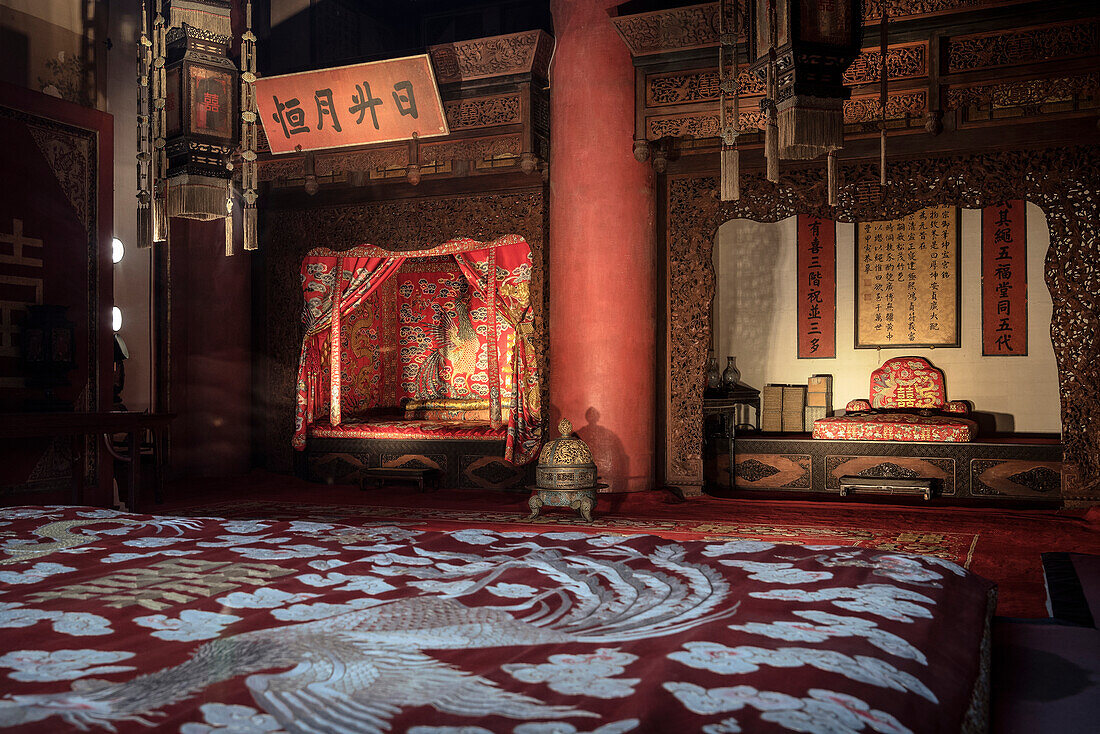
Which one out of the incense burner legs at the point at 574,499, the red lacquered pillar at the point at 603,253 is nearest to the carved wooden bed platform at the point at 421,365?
the red lacquered pillar at the point at 603,253

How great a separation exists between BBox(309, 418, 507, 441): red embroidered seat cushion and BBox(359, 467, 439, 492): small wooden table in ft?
0.94

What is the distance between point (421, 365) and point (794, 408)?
3.53 metres

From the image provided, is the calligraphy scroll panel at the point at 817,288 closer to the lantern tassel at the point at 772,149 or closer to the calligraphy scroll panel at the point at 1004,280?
the calligraphy scroll panel at the point at 1004,280

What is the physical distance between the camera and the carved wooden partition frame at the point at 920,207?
17.6 feet

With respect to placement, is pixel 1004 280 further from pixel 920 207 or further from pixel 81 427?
pixel 81 427

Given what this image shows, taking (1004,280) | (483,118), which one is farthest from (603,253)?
(1004,280)

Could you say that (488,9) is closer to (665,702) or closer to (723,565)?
(723,565)

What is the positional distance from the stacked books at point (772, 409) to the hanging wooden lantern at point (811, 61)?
5088 millimetres

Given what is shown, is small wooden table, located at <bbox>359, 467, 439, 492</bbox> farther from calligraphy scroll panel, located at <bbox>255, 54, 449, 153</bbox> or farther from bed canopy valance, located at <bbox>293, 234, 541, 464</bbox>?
calligraphy scroll panel, located at <bbox>255, 54, 449, 153</bbox>

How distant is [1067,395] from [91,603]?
559 cm

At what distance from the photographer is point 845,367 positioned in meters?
8.09

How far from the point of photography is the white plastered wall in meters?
7.42

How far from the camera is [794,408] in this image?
809 cm

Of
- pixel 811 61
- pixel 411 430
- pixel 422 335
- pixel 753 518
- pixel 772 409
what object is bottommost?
pixel 753 518
